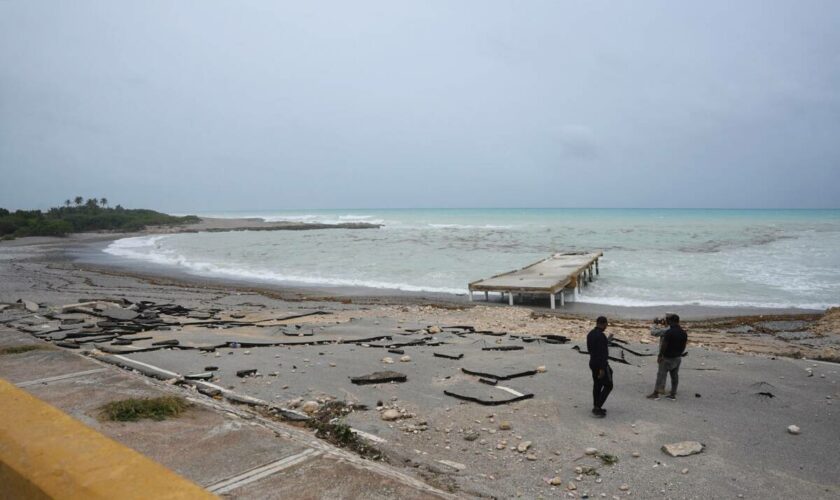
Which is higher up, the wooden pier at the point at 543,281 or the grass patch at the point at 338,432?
the grass patch at the point at 338,432

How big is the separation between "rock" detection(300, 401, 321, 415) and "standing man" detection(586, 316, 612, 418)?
378 cm

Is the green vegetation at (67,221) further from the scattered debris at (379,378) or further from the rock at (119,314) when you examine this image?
the scattered debris at (379,378)

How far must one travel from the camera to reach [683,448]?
6.14 m

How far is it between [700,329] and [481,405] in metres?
11.9

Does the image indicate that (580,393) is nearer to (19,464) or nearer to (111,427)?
(111,427)

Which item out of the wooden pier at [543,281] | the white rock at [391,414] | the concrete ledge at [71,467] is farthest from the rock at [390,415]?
the wooden pier at [543,281]

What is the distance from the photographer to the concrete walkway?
3900 millimetres

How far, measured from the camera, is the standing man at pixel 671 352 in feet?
25.7

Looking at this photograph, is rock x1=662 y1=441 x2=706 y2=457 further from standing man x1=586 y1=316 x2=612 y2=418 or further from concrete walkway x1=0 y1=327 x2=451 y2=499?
concrete walkway x1=0 y1=327 x2=451 y2=499

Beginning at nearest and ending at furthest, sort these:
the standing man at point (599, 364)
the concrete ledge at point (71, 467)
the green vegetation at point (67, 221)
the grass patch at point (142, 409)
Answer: the concrete ledge at point (71, 467) < the grass patch at point (142, 409) < the standing man at point (599, 364) < the green vegetation at point (67, 221)

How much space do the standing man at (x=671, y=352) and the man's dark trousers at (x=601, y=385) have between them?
128 centimetres

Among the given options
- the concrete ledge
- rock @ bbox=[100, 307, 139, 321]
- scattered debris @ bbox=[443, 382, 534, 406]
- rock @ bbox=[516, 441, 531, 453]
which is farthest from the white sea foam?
the concrete ledge

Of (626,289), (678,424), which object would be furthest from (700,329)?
(678,424)

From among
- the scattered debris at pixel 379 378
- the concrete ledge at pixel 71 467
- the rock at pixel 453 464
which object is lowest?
the scattered debris at pixel 379 378
